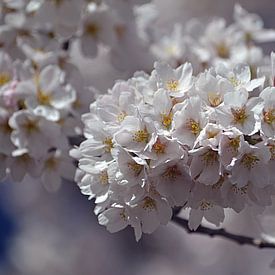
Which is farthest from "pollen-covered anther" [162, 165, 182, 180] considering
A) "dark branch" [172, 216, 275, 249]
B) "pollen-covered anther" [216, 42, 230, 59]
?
"pollen-covered anther" [216, 42, 230, 59]

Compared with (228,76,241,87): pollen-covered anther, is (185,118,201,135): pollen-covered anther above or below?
below

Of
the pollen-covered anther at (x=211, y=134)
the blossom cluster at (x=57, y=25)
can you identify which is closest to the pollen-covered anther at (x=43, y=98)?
the blossom cluster at (x=57, y=25)

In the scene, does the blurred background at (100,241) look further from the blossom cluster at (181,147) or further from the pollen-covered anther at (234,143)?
the pollen-covered anther at (234,143)

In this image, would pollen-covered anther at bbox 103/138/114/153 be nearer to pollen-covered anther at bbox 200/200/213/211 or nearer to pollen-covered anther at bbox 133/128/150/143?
pollen-covered anther at bbox 133/128/150/143

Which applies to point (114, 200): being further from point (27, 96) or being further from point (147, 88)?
point (27, 96)

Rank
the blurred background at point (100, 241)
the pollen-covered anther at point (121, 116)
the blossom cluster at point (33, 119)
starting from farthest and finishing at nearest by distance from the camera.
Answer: the blurred background at point (100, 241), the blossom cluster at point (33, 119), the pollen-covered anther at point (121, 116)

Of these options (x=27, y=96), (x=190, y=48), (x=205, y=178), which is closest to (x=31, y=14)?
(x=27, y=96)
